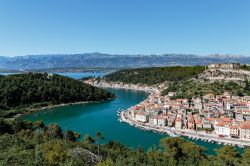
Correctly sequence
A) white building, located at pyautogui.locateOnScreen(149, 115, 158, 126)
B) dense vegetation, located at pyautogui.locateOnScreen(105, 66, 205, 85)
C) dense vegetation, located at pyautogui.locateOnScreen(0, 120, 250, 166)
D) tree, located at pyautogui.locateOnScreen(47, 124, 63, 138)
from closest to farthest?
dense vegetation, located at pyautogui.locateOnScreen(0, 120, 250, 166)
tree, located at pyautogui.locateOnScreen(47, 124, 63, 138)
white building, located at pyautogui.locateOnScreen(149, 115, 158, 126)
dense vegetation, located at pyautogui.locateOnScreen(105, 66, 205, 85)

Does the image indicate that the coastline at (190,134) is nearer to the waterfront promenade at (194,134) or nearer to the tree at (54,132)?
the waterfront promenade at (194,134)

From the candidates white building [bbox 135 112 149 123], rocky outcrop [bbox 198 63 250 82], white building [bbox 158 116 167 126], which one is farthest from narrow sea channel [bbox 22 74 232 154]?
rocky outcrop [bbox 198 63 250 82]

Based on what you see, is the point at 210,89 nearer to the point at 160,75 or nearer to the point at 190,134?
the point at 190,134

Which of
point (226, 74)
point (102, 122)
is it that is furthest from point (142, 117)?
point (226, 74)

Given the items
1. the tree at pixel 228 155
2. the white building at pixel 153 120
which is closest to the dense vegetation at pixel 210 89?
the white building at pixel 153 120

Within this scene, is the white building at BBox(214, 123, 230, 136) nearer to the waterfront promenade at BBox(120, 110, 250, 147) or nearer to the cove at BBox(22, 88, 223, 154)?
the waterfront promenade at BBox(120, 110, 250, 147)

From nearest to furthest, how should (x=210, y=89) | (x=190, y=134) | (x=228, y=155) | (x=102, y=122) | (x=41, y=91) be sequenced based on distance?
(x=228, y=155) < (x=190, y=134) < (x=102, y=122) < (x=210, y=89) < (x=41, y=91)
